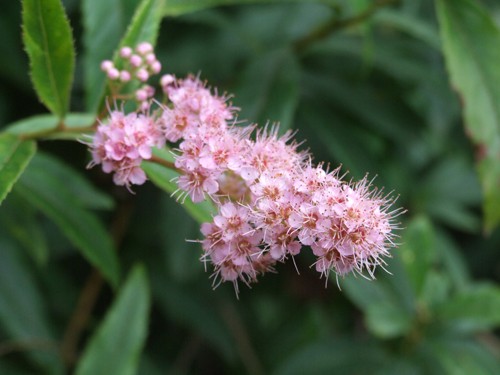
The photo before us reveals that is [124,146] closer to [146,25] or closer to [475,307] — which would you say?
[146,25]

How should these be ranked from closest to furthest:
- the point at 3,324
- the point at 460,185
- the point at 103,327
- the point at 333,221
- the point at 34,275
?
the point at 333,221
the point at 103,327
the point at 3,324
the point at 34,275
the point at 460,185

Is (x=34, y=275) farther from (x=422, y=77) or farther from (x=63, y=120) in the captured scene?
(x=422, y=77)

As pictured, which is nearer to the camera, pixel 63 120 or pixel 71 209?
pixel 63 120

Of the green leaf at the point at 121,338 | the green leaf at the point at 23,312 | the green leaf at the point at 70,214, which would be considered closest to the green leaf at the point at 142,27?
the green leaf at the point at 70,214

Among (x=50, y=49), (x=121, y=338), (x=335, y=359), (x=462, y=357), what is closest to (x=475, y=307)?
(x=462, y=357)

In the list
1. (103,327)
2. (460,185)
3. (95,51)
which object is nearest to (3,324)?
(103,327)

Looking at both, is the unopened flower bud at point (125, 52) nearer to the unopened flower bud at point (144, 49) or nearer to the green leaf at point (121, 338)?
the unopened flower bud at point (144, 49)
